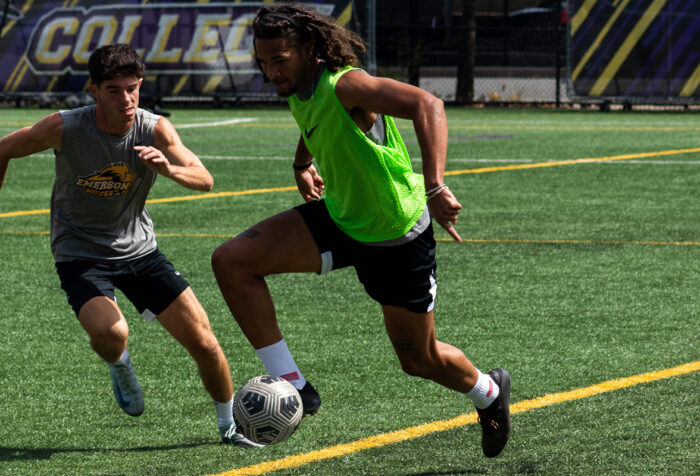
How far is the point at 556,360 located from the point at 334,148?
2.33 m

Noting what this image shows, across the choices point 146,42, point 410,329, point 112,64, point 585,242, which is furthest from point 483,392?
point 146,42

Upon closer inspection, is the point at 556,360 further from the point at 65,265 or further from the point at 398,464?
the point at 65,265

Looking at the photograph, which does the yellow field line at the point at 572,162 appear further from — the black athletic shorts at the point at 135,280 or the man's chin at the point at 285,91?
the man's chin at the point at 285,91

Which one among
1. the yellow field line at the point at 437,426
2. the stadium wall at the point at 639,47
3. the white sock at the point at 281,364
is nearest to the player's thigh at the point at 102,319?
the white sock at the point at 281,364

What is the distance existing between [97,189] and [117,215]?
150 millimetres

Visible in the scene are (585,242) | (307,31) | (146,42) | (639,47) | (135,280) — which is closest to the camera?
(307,31)

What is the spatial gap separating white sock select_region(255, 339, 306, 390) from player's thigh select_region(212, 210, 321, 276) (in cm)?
32

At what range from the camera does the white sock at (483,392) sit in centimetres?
521

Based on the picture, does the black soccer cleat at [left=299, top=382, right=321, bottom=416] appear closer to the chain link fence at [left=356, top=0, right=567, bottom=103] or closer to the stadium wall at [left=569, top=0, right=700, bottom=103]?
the stadium wall at [left=569, top=0, right=700, bottom=103]

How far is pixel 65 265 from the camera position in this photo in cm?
550

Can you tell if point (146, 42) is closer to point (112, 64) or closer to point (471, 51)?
point (471, 51)

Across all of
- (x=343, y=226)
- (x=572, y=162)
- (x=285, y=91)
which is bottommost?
(x=572, y=162)

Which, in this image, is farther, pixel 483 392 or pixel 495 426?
pixel 483 392

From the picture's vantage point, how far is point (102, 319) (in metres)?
5.24
